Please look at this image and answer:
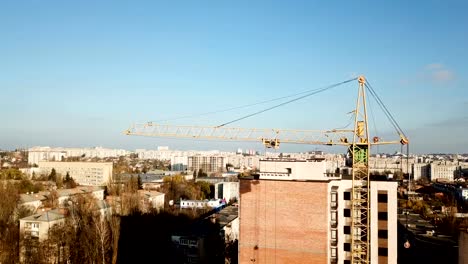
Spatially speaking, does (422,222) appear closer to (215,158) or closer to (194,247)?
(194,247)

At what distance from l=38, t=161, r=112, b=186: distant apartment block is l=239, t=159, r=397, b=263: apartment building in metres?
36.4

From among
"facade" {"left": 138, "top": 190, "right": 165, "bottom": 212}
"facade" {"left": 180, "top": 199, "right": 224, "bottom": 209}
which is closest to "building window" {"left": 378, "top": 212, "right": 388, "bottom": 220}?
"facade" {"left": 138, "top": 190, "right": 165, "bottom": 212}

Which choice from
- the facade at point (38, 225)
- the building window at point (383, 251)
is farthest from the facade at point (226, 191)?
the building window at point (383, 251)

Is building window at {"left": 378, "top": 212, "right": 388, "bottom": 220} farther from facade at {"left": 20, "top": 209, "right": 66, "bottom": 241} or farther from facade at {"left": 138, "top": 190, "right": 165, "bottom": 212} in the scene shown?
facade at {"left": 138, "top": 190, "right": 165, "bottom": 212}

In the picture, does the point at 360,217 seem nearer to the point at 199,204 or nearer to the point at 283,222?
the point at 283,222

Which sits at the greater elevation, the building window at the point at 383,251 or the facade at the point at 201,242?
the building window at the point at 383,251

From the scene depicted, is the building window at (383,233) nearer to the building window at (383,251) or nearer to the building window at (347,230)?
the building window at (383,251)

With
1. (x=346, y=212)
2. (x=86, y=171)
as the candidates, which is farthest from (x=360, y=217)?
(x=86, y=171)

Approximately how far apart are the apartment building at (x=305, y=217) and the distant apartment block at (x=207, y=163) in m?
65.7

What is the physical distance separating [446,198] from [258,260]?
30886mm

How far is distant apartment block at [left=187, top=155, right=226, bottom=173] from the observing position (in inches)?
3049

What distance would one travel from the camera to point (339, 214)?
11.2 meters

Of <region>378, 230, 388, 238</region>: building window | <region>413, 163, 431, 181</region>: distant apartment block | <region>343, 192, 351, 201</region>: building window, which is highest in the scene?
<region>343, 192, 351, 201</region>: building window

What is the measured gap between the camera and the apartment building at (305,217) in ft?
36.0
